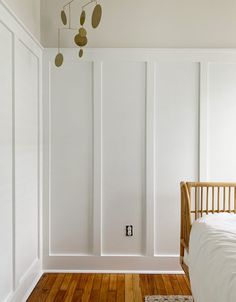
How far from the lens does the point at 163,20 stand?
262 centimetres

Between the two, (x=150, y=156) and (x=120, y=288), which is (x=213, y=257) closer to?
(x=120, y=288)

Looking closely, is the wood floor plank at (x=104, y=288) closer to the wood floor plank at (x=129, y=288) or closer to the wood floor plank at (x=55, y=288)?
the wood floor plank at (x=129, y=288)

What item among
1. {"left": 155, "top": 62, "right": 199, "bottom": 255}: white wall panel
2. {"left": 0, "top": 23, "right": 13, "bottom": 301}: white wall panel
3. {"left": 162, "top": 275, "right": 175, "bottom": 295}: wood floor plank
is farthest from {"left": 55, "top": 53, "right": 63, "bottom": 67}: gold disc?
{"left": 162, "top": 275, "right": 175, "bottom": 295}: wood floor plank

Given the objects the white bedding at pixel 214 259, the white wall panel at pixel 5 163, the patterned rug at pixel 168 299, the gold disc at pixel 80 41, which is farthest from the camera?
the gold disc at pixel 80 41

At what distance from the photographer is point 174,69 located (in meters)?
2.62

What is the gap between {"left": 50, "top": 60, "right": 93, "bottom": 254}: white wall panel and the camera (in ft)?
8.59

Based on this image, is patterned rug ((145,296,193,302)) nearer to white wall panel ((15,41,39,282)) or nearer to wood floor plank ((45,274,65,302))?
wood floor plank ((45,274,65,302))

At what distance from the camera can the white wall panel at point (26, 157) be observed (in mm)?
2020

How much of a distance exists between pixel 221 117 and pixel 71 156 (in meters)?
1.42

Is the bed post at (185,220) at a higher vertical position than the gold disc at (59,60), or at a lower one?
lower

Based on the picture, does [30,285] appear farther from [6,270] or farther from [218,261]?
[218,261]

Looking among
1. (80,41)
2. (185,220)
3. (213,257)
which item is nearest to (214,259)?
(213,257)

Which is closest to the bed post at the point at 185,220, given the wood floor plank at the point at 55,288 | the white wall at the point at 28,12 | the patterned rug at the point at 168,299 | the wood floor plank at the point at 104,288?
the patterned rug at the point at 168,299

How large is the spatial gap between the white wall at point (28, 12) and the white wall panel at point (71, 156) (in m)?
0.37
